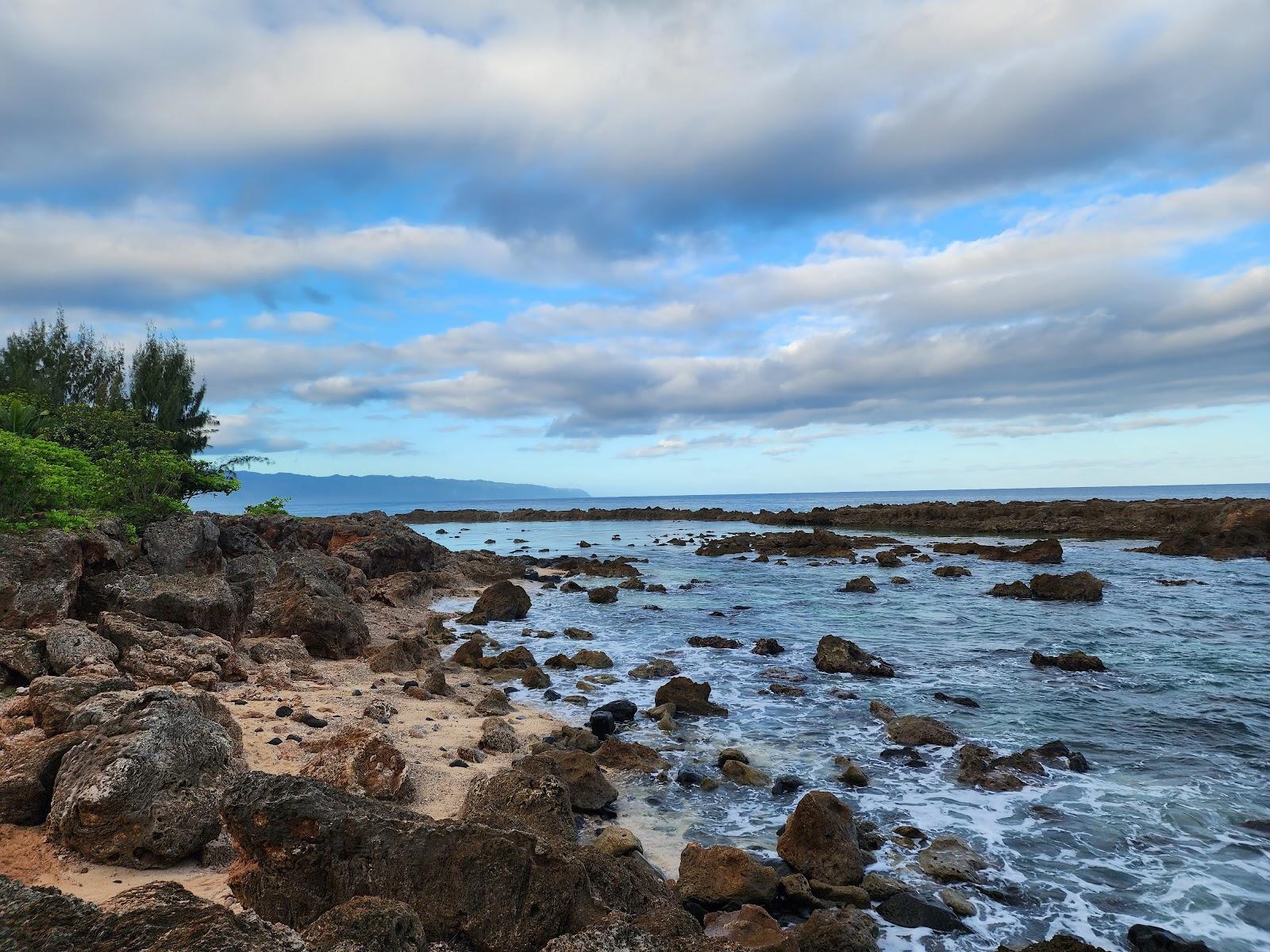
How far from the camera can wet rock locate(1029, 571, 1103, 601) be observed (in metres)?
26.5

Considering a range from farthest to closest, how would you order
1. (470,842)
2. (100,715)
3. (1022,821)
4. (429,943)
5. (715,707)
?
(715,707), (1022,821), (100,715), (470,842), (429,943)

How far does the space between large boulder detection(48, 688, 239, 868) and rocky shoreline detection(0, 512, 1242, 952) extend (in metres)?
0.02

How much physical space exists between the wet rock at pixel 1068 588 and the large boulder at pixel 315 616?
2476cm

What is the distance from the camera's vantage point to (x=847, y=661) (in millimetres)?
16406

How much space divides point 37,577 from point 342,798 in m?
10.4

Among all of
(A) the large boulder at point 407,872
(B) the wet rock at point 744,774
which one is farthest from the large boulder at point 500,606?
(A) the large boulder at point 407,872

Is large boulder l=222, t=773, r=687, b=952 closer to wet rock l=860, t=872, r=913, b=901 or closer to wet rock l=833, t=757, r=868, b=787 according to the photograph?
wet rock l=860, t=872, r=913, b=901

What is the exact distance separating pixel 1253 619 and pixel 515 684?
23.2 m

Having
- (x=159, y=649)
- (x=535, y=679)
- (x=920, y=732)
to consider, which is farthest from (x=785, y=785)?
(x=159, y=649)

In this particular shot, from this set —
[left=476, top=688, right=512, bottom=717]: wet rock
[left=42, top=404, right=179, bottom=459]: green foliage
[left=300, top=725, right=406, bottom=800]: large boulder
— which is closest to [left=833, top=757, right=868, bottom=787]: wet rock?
[left=476, top=688, right=512, bottom=717]: wet rock

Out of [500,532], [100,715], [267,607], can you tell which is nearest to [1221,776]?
[100,715]

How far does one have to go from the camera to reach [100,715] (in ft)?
21.0

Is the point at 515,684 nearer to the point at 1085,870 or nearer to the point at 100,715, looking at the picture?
the point at 100,715

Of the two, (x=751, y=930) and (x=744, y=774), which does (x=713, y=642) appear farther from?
(x=751, y=930)
